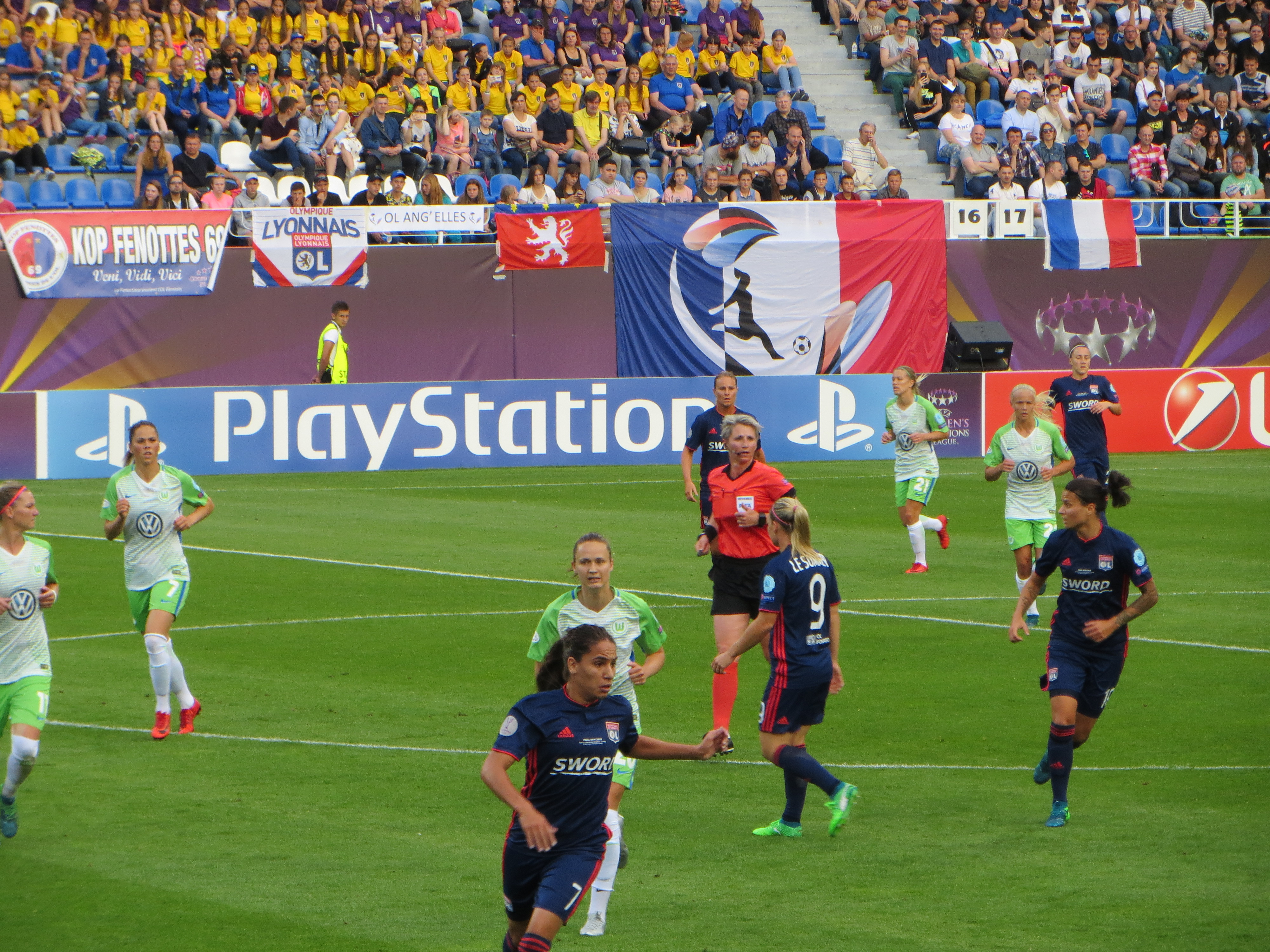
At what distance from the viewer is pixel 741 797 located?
1056 centimetres

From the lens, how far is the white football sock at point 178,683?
38.8ft

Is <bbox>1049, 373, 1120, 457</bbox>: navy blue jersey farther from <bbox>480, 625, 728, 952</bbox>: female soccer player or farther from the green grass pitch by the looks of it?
<bbox>480, 625, 728, 952</bbox>: female soccer player

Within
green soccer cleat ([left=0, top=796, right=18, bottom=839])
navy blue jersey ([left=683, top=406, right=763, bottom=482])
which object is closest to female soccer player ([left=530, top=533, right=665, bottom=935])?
green soccer cleat ([left=0, top=796, right=18, bottom=839])

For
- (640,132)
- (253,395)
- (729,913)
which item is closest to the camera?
(729,913)

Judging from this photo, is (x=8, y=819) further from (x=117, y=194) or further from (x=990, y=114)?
(x=990, y=114)

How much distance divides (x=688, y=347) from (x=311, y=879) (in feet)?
71.0

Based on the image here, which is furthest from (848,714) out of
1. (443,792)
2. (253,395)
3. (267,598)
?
(253,395)

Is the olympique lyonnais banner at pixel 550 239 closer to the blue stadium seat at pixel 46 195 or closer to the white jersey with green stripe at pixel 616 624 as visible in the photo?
the blue stadium seat at pixel 46 195

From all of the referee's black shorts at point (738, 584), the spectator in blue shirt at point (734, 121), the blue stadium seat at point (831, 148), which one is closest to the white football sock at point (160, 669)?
the referee's black shorts at point (738, 584)

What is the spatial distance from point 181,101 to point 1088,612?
22.9 meters

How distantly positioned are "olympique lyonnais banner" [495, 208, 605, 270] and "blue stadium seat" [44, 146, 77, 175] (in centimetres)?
711

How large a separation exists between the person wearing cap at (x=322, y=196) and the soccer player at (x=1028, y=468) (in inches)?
571

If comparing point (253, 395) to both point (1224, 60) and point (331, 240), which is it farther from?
point (1224, 60)

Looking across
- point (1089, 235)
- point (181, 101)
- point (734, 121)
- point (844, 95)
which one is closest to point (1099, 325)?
point (1089, 235)
